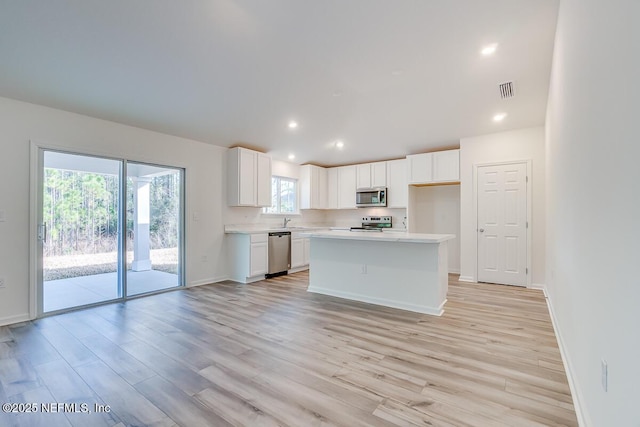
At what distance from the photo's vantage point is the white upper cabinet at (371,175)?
656 cm

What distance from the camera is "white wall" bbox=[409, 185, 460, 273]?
19.6 ft

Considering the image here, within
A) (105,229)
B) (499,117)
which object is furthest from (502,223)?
(105,229)

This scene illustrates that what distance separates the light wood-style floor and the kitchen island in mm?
263

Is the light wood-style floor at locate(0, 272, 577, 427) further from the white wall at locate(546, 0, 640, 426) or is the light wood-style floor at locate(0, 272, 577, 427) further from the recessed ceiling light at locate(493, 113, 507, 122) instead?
the recessed ceiling light at locate(493, 113, 507, 122)

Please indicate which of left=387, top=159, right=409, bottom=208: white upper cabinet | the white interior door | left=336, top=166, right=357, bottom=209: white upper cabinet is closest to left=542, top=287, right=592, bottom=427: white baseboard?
the white interior door

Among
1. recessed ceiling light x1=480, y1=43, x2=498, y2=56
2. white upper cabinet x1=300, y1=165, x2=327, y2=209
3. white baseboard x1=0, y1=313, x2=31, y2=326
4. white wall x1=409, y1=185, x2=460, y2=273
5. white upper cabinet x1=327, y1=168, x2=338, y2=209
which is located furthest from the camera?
white upper cabinet x1=327, y1=168, x2=338, y2=209

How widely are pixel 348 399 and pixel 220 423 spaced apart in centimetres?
79

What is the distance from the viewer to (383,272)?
3.88 meters

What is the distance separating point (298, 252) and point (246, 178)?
1.90m

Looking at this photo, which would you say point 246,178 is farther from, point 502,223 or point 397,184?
point 502,223

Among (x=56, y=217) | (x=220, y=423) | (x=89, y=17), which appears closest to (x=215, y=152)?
(x=56, y=217)

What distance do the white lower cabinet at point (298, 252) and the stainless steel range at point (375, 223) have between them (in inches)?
47.8

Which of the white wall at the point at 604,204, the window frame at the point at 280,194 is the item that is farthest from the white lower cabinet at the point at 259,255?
the white wall at the point at 604,204

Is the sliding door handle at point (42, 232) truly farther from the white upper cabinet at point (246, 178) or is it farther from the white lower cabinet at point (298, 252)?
the white lower cabinet at point (298, 252)
